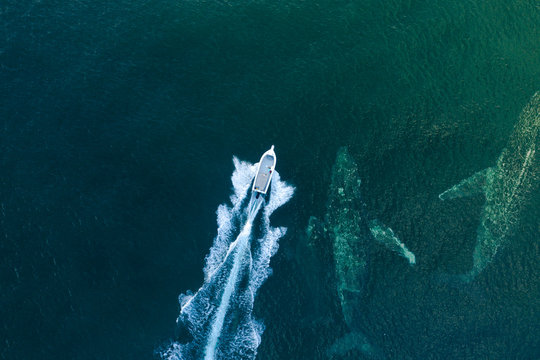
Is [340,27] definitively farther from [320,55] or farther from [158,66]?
[158,66]

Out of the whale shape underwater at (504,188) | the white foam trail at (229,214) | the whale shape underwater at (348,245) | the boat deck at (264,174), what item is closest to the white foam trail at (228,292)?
the white foam trail at (229,214)

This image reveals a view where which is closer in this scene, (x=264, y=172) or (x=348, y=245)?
(x=348, y=245)

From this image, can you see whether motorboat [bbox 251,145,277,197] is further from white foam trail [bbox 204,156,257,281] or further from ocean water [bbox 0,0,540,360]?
ocean water [bbox 0,0,540,360]

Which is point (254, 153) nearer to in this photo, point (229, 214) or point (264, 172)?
point (264, 172)

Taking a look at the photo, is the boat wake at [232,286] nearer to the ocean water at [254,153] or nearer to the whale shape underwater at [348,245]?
the ocean water at [254,153]

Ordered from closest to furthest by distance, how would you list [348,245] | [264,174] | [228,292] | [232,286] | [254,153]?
[228,292], [232,286], [348,245], [264,174], [254,153]

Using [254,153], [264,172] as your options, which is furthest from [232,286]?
[254,153]
